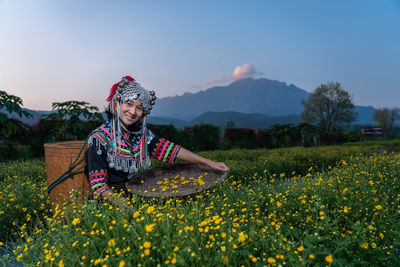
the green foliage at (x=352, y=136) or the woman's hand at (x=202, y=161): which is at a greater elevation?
the woman's hand at (x=202, y=161)

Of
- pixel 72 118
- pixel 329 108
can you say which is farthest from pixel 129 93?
pixel 329 108

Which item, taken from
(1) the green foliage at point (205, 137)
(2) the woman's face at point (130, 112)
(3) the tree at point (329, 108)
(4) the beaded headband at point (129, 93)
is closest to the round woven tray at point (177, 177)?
(2) the woman's face at point (130, 112)

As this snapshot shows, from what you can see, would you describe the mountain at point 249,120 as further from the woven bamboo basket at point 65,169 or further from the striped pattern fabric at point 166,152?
the woven bamboo basket at point 65,169

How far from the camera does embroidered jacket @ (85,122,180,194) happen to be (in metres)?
2.44

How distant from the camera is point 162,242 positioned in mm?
1656

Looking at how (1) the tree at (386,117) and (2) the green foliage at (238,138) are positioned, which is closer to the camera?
(2) the green foliage at (238,138)

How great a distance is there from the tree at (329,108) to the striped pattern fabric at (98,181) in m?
37.7

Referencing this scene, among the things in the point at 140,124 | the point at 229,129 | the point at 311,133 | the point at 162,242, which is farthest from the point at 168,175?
the point at 311,133

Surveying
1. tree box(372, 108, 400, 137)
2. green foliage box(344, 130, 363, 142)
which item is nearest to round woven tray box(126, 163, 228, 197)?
green foliage box(344, 130, 363, 142)

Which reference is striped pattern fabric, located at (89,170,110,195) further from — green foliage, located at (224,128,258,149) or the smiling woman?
green foliage, located at (224,128,258,149)

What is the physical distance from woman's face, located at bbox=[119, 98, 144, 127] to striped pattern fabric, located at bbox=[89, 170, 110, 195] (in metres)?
0.56

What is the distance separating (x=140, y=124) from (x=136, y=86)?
0.45 m

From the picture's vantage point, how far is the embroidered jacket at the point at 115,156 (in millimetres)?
2443

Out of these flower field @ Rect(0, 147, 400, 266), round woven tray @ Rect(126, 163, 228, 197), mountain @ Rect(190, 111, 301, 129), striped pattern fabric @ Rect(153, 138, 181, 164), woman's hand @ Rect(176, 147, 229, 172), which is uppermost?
mountain @ Rect(190, 111, 301, 129)
